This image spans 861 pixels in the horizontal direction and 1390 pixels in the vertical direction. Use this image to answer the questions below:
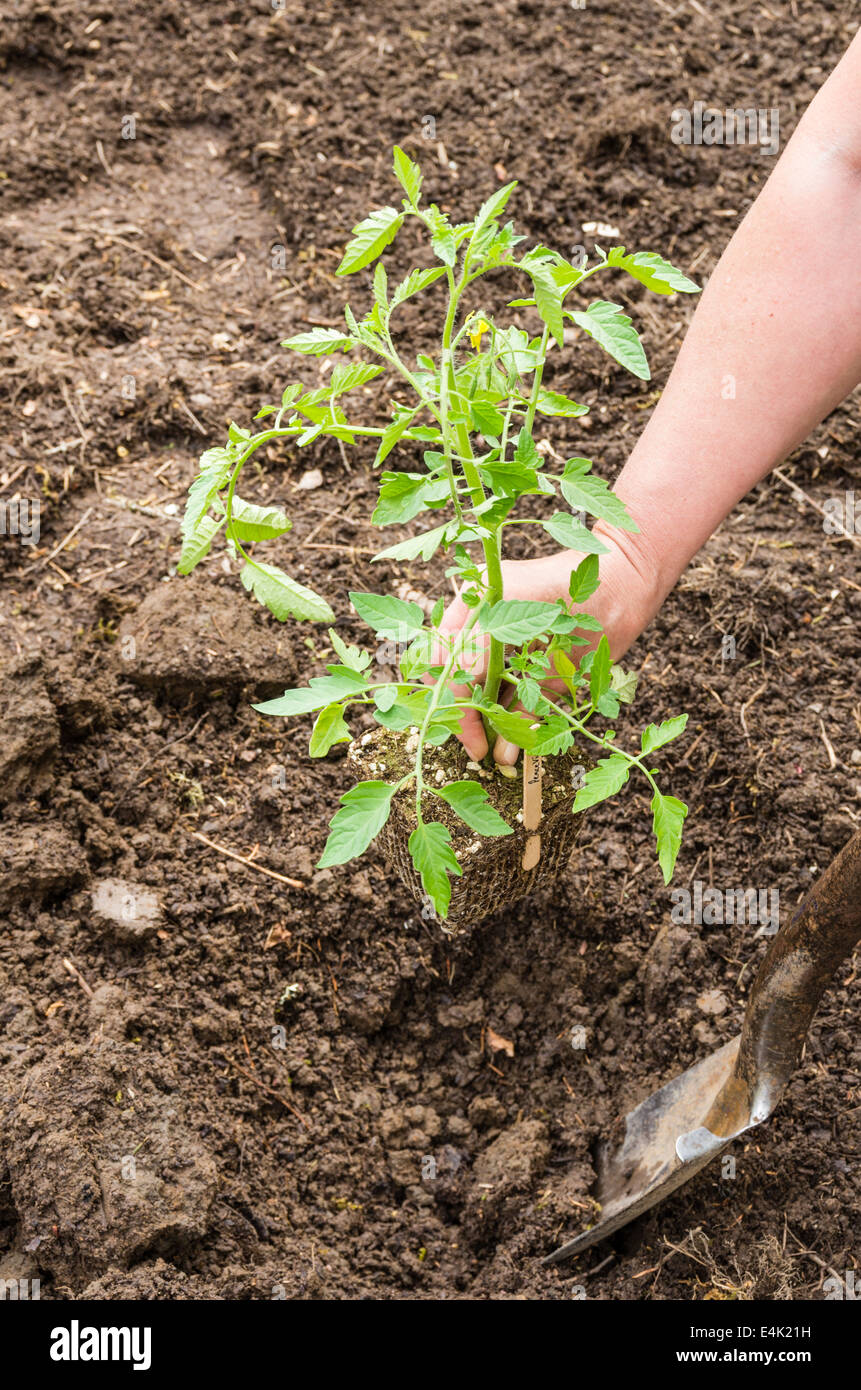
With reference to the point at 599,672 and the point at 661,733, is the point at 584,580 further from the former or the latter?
the point at 661,733

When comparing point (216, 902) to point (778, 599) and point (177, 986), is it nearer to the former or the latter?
point (177, 986)

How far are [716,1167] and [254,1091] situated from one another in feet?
2.79

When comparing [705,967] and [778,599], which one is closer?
[705,967]

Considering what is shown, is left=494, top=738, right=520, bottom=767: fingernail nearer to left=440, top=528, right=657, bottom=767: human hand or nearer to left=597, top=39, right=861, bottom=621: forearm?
left=440, top=528, right=657, bottom=767: human hand

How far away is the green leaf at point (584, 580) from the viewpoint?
1545 mm

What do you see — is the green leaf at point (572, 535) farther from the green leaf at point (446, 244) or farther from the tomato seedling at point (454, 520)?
the green leaf at point (446, 244)

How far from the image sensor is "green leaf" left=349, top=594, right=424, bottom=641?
146 cm

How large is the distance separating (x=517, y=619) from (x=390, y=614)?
0.17 metres

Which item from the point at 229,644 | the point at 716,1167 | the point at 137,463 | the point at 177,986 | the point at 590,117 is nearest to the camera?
the point at 716,1167

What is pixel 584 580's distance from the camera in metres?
1.56

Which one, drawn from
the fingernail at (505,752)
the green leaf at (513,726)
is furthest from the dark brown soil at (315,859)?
the green leaf at (513,726)

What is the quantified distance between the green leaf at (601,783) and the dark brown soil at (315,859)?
773 mm

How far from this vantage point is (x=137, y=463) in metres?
2.87
